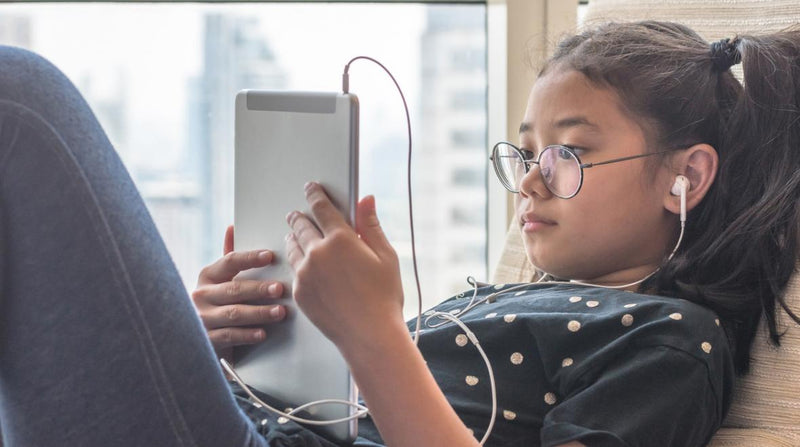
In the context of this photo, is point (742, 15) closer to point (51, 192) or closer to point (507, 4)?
point (507, 4)

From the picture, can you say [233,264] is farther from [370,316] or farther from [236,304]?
[370,316]

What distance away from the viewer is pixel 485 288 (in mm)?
1265

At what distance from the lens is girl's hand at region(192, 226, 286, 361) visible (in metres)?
0.97

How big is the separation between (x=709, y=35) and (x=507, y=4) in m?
0.53

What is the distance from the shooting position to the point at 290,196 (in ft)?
3.04

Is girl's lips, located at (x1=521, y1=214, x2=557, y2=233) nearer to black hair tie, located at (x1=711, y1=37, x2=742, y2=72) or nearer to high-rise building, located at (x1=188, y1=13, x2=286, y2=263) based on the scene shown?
black hair tie, located at (x1=711, y1=37, x2=742, y2=72)

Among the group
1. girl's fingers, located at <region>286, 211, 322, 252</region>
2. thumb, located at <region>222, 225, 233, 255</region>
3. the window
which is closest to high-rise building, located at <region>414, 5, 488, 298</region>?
the window

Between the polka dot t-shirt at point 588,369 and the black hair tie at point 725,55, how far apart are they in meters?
0.36

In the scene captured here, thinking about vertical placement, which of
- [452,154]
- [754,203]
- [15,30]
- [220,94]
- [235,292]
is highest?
[15,30]

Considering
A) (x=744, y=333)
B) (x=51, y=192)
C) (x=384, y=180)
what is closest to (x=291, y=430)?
(x=51, y=192)

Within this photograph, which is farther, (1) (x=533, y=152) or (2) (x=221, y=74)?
(2) (x=221, y=74)

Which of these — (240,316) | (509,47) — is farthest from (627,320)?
(509,47)

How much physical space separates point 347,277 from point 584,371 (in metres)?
0.30

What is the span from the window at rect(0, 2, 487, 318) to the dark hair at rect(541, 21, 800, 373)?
2.49 ft
